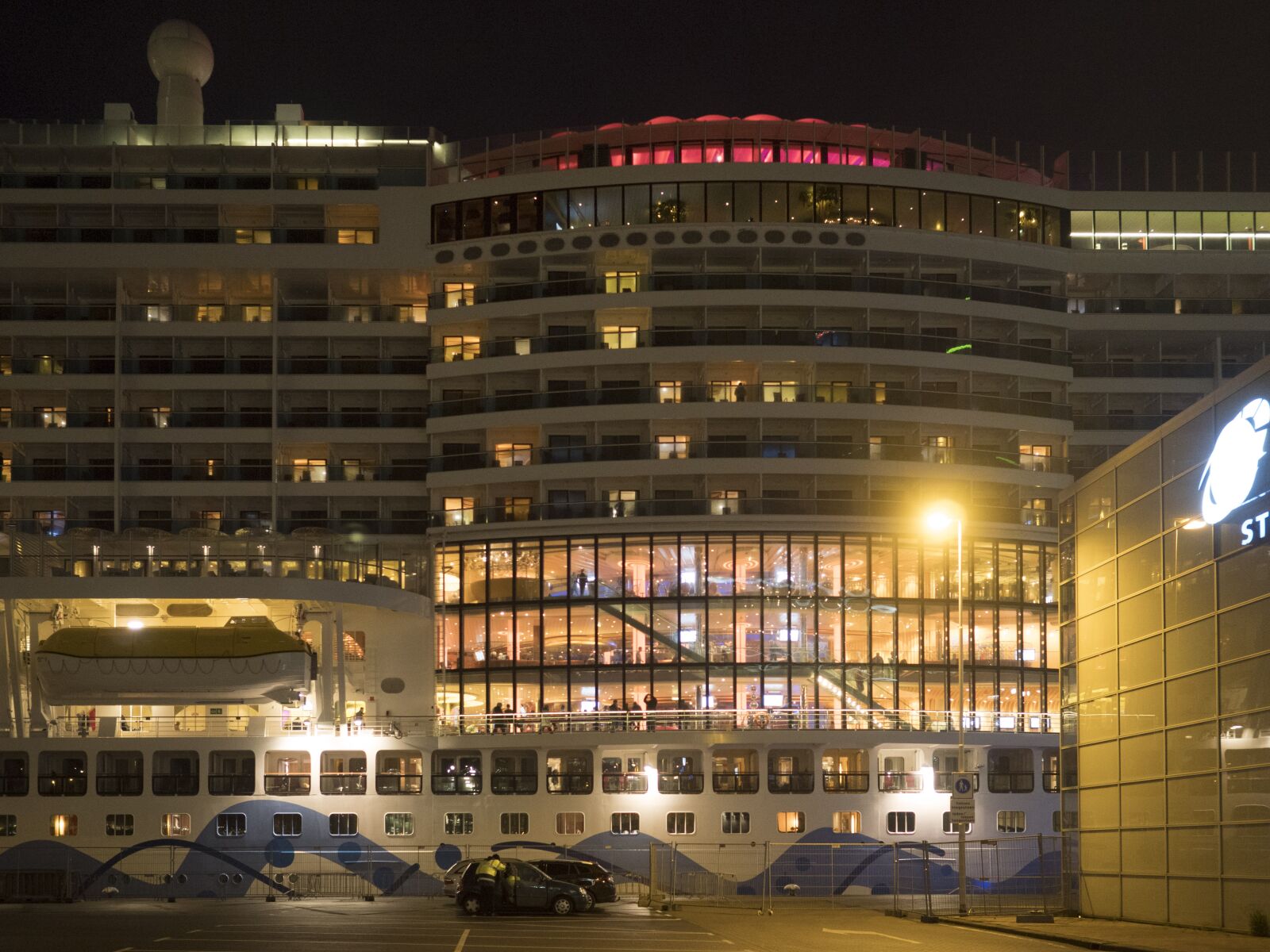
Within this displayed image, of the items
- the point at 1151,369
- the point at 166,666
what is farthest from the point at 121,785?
the point at 1151,369

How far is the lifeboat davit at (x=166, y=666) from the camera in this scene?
5797 cm

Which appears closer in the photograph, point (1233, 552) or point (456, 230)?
point (1233, 552)

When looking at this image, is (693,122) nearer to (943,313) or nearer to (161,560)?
(943,313)

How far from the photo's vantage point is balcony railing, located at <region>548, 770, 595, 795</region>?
60094 millimetres

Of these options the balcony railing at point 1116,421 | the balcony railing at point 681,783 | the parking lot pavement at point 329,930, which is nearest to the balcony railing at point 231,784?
the parking lot pavement at point 329,930

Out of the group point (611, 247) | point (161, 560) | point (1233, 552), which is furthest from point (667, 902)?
point (611, 247)

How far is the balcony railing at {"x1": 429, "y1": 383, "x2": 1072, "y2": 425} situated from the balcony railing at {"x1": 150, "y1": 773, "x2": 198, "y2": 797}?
19.9m

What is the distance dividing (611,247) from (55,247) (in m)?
24.3

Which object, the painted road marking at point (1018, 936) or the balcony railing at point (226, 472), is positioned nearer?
the painted road marking at point (1018, 936)

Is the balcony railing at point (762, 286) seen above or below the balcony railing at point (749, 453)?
above

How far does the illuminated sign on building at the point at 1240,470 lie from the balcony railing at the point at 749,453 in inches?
1386

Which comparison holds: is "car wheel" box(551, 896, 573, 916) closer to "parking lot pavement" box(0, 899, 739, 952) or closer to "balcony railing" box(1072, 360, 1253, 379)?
"parking lot pavement" box(0, 899, 739, 952)

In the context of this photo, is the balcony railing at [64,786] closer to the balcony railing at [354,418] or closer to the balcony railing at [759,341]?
the balcony railing at [354,418]

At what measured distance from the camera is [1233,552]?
108ft
